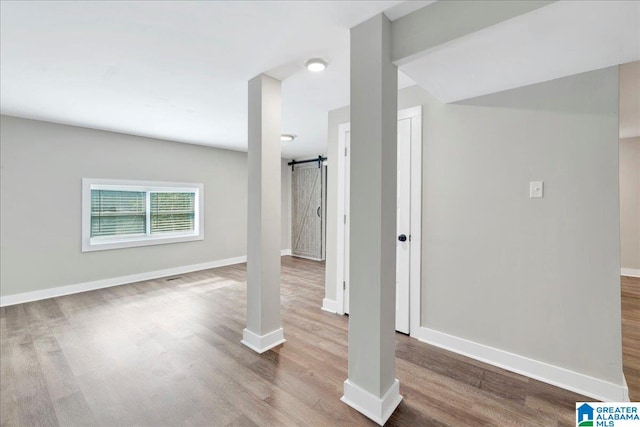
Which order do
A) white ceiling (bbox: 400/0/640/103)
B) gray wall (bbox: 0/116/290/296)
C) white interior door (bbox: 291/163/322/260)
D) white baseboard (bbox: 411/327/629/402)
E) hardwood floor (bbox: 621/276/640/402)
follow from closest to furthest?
white ceiling (bbox: 400/0/640/103) < white baseboard (bbox: 411/327/629/402) < hardwood floor (bbox: 621/276/640/402) < gray wall (bbox: 0/116/290/296) < white interior door (bbox: 291/163/322/260)

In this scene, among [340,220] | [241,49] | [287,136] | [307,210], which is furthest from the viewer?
[307,210]

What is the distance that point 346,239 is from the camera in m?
3.23

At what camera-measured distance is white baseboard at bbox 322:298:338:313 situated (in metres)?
3.33

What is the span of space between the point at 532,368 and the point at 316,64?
9.21 feet

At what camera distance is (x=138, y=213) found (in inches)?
190

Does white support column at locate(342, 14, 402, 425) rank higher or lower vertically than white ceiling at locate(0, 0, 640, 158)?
lower

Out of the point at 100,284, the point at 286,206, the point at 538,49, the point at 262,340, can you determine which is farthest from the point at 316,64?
the point at 286,206

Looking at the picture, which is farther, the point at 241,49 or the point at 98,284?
the point at 98,284

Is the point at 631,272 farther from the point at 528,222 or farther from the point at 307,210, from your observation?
the point at 307,210

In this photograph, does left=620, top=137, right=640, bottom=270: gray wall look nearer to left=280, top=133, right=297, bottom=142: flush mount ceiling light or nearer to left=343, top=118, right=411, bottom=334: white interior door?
left=343, top=118, right=411, bottom=334: white interior door

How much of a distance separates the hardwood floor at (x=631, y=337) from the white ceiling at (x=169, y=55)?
2.90 metres

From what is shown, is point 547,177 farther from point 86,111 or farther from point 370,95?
point 86,111
